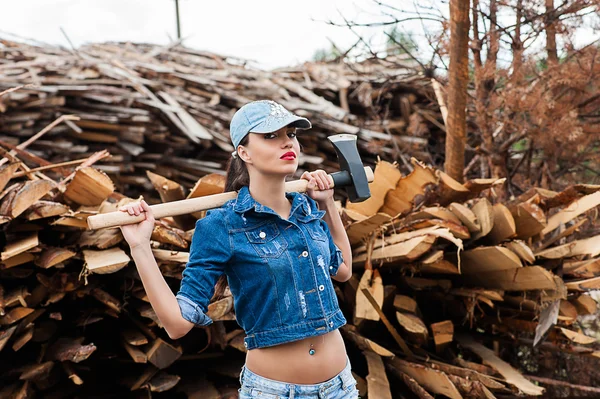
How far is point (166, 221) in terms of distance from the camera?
352 cm

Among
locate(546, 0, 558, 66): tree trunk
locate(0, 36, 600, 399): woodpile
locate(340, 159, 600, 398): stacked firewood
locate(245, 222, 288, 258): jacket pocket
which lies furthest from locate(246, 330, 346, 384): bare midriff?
locate(546, 0, 558, 66): tree trunk

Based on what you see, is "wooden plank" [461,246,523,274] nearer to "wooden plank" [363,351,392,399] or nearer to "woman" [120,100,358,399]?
"wooden plank" [363,351,392,399]

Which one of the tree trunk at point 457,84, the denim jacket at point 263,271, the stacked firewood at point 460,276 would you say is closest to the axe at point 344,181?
the denim jacket at point 263,271

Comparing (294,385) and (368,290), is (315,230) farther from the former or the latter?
(368,290)

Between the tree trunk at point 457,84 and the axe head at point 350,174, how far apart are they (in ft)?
6.89

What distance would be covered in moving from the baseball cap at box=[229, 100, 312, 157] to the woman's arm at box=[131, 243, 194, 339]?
19.8 inches

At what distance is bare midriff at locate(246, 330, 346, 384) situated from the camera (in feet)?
6.69

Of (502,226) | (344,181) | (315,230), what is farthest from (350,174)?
(502,226)

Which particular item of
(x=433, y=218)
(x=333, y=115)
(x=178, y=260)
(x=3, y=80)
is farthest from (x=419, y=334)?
(x=3, y=80)

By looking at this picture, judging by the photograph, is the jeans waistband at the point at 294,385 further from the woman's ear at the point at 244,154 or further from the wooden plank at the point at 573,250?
the wooden plank at the point at 573,250

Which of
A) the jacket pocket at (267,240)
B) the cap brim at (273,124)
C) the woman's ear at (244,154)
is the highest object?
the cap brim at (273,124)

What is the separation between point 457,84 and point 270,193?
254 cm

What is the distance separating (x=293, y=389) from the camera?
2016 millimetres

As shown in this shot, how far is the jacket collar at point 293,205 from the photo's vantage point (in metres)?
2.09
